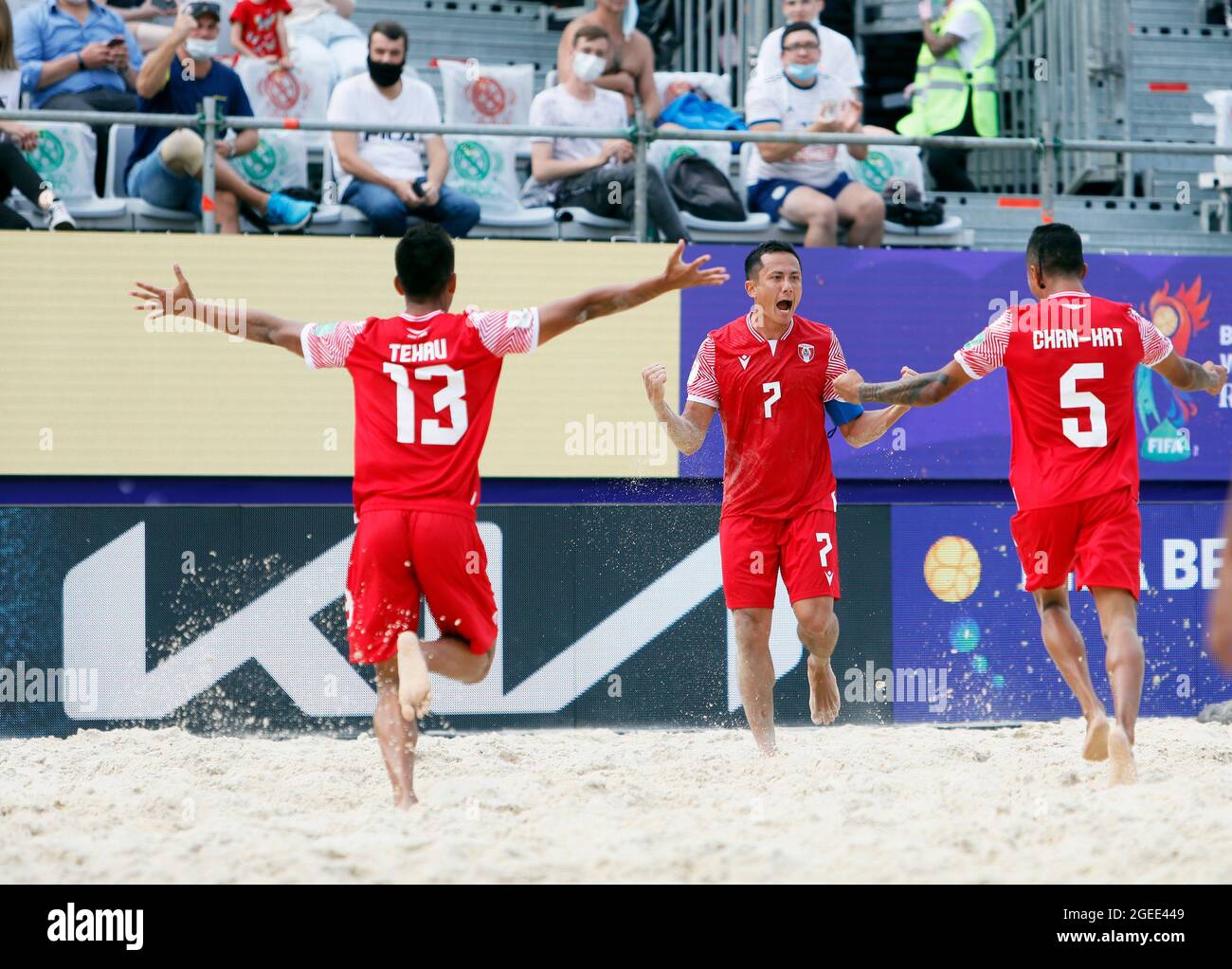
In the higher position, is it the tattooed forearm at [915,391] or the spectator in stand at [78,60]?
the spectator in stand at [78,60]

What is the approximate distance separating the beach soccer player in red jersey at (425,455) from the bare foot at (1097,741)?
7.37 ft

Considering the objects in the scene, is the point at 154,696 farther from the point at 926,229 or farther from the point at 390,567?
the point at 926,229

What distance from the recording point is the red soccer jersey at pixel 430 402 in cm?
538

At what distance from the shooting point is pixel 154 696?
8.21 m

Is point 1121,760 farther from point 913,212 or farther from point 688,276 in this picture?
point 913,212

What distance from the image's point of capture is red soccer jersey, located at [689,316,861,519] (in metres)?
6.64

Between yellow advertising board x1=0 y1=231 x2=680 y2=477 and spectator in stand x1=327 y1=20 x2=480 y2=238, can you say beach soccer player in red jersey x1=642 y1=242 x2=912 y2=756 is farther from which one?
spectator in stand x1=327 y1=20 x2=480 y2=238

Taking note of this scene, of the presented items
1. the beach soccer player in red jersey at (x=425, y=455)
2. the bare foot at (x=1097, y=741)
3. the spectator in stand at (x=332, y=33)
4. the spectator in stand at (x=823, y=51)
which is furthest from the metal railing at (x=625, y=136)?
the bare foot at (x=1097, y=741)

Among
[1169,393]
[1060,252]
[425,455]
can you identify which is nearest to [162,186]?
[425,455]

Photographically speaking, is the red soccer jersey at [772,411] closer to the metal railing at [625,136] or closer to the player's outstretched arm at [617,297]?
the player's outstretched arm at [617,297]

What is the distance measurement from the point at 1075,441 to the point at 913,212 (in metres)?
3.84

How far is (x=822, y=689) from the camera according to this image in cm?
677

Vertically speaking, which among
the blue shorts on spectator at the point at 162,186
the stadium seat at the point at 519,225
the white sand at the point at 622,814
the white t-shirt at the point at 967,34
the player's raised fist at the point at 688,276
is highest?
the white t-shirt at the point at 967,34

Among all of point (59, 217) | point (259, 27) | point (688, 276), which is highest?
point (259, 27)
